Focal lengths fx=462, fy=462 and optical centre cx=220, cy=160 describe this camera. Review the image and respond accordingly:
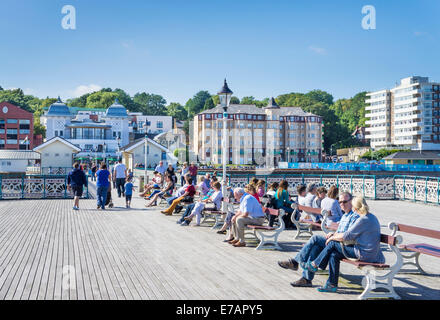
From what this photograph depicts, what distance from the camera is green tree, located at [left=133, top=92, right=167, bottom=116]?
536 ft

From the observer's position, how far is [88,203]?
21.5 metres

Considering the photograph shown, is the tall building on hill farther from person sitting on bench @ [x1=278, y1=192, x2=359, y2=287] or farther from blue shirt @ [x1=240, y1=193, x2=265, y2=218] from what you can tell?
person sitting on bench @ [x1=278, y1=192, x2=359, y2=287]

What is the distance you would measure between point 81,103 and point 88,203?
14731 centimetres

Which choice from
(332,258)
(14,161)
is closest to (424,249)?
(332,258)

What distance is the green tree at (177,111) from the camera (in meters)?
164

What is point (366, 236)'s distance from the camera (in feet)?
22.0

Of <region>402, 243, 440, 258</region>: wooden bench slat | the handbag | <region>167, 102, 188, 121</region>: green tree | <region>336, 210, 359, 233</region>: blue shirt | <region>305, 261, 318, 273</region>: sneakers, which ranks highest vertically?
<region>167, 102, 188, 121</region>: green tree

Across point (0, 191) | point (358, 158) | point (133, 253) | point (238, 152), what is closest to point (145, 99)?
point (238, 152)

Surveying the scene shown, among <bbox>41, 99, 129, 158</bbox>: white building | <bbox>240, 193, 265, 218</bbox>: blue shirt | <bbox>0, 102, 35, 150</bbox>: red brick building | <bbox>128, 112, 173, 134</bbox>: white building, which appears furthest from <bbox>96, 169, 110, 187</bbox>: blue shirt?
<bbox>128, 112, 173, 134</bbox>: white building

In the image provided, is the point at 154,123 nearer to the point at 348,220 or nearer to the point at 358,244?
the point at 348,220

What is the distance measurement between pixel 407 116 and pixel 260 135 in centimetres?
3892

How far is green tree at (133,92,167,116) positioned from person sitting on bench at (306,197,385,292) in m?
157

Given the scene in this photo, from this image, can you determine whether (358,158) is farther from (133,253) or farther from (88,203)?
(133,253)
